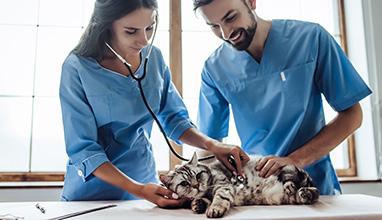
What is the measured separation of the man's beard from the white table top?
499 millimetres

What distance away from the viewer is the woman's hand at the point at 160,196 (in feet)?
2.61

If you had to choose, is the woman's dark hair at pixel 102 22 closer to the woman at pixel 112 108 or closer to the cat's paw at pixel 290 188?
the woman at pixel 112 108

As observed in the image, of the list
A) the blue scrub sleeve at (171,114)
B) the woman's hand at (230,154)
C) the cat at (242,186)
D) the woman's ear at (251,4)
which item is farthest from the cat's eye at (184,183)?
the woman's ear at (251,4)


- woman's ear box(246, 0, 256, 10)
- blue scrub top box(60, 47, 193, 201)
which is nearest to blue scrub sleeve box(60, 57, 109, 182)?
blue scrub top box(60, 47, 193, 201)

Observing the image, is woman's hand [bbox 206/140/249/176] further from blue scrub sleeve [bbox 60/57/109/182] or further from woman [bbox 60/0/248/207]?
blue scrub sleeve [bbox 60/57/109/182]

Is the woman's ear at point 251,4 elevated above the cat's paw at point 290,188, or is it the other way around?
the woman's ear at point 251,4

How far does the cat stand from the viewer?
793 mm

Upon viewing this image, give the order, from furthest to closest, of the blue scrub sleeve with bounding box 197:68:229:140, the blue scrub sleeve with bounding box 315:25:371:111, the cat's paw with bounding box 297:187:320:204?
the blue scrub sleeve with bounding box 197:68:229:140 → the blue scrub sleeve with bounding box 315:25:371:111 → the cat's paw with bounding box 297:187:320:204

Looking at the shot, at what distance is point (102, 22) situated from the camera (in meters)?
0.99

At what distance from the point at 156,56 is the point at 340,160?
1.29 metres

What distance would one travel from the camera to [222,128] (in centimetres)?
120

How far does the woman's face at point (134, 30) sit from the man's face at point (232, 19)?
0.16 metres

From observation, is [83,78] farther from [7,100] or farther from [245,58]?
[7,100]

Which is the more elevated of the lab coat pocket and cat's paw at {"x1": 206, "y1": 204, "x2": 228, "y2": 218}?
the lab coat pocket
